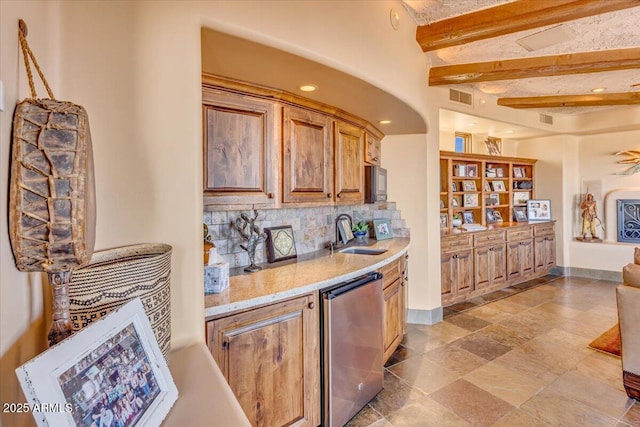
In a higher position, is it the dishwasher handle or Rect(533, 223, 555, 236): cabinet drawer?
Rect(533, 223, 555, 236): cabinet drawer

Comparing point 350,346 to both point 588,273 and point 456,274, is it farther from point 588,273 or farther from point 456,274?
point 588,273

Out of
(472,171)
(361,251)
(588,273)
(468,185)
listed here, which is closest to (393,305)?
(361,251)

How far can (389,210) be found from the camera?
3.88 metres

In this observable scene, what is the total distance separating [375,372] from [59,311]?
205 centimetres

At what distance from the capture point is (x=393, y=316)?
285 centimetres

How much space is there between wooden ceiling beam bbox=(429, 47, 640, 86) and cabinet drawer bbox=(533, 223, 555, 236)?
116 inches

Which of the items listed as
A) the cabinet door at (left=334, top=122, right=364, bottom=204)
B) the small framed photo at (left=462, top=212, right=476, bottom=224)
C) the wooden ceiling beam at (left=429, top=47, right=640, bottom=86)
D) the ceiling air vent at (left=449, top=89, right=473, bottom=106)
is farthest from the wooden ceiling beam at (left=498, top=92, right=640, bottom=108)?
the cabinet door at (left=334, top=122, right=364, bottom=204)

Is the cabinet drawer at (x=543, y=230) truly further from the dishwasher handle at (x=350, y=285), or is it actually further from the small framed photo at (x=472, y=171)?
the dishwasher handle at (x=350, y=285)

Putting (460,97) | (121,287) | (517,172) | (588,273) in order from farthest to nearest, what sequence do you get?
(517,172) → (588,273) → (460,97) → (121,287)

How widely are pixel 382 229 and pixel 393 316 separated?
112cm

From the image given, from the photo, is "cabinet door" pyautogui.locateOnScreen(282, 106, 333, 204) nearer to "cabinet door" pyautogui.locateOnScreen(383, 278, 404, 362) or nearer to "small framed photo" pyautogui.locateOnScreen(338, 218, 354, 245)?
"small framed photo" pyautogui.locateOnScreen(338, 218, 354, 245)

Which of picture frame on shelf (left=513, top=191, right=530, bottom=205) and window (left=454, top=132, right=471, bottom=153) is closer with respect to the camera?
window (left=454, top=132, right=471, bottom=153)

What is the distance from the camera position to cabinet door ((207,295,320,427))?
1578 millimetres

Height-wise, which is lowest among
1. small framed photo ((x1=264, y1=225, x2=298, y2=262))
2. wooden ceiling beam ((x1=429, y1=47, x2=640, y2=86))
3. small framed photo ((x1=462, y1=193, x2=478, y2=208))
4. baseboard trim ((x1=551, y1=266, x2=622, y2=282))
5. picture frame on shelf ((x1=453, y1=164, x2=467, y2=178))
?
baseboard trim ((x1=551, y1=266, x2=622, y2=282))
